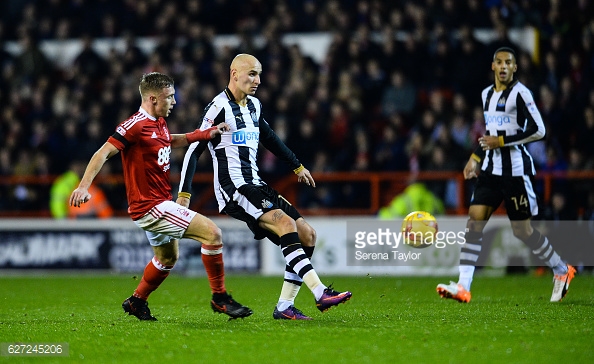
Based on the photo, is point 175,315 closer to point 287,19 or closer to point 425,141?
point 425,141

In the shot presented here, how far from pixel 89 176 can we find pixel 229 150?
4.04 feet

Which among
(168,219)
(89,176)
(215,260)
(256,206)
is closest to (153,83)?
(89,176)

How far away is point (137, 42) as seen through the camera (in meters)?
19.0

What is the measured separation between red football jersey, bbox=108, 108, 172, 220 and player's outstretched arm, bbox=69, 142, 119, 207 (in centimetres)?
16

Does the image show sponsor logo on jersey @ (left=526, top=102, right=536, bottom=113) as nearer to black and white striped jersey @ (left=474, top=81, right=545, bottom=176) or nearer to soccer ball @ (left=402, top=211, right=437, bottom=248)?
black and white striped jersey @ (left=474, top=81, right=545, bottom=176)

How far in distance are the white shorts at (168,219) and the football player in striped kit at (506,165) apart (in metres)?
2.92

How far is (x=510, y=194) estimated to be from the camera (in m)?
9.05

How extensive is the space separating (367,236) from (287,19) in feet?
18.0

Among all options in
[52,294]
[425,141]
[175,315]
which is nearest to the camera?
[175,315]

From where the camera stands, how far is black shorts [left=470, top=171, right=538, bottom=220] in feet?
29.7

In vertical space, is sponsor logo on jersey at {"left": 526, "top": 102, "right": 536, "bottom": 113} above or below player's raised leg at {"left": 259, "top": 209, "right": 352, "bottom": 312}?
above

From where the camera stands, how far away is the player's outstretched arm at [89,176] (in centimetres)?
692

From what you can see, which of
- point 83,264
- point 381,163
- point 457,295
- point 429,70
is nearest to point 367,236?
point 381,163

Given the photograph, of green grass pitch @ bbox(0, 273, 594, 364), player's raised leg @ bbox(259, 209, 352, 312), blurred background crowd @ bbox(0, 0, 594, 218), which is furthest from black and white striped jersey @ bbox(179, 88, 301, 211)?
blurred background crowd @ bbox(0, 0, 594, 218)
